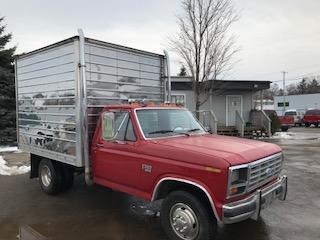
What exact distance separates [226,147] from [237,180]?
649mm

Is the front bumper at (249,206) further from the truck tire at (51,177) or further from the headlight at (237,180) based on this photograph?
the truck tire at (51,177)

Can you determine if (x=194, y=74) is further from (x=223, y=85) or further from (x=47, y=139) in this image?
(x=47, y=139)

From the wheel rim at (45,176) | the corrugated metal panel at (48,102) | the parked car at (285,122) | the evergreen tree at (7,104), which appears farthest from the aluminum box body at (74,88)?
the parked car at (285,122)

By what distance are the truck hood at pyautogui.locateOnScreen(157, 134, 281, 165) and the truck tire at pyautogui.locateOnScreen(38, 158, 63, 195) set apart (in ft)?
10.4

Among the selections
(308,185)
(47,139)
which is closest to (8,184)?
(47,139)

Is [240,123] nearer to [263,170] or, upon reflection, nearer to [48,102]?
[48,102]

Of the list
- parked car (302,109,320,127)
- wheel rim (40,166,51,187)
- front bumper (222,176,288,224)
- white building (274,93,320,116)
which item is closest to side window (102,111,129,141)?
front bumper (222,176,288,224)

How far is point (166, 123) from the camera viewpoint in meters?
6.35

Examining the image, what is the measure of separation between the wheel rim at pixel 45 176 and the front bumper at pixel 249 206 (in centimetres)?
467

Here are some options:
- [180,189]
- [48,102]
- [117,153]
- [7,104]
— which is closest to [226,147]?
[180,189]

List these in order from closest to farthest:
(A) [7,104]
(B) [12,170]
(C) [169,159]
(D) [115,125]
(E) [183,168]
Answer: (E) [183,168], (C) [169,159], (D) [115,125], (B) [12,170], (A) [7,104]

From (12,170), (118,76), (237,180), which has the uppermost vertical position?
(118,76)

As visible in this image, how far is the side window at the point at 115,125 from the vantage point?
20.1 feet

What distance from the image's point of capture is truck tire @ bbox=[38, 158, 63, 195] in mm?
7855
